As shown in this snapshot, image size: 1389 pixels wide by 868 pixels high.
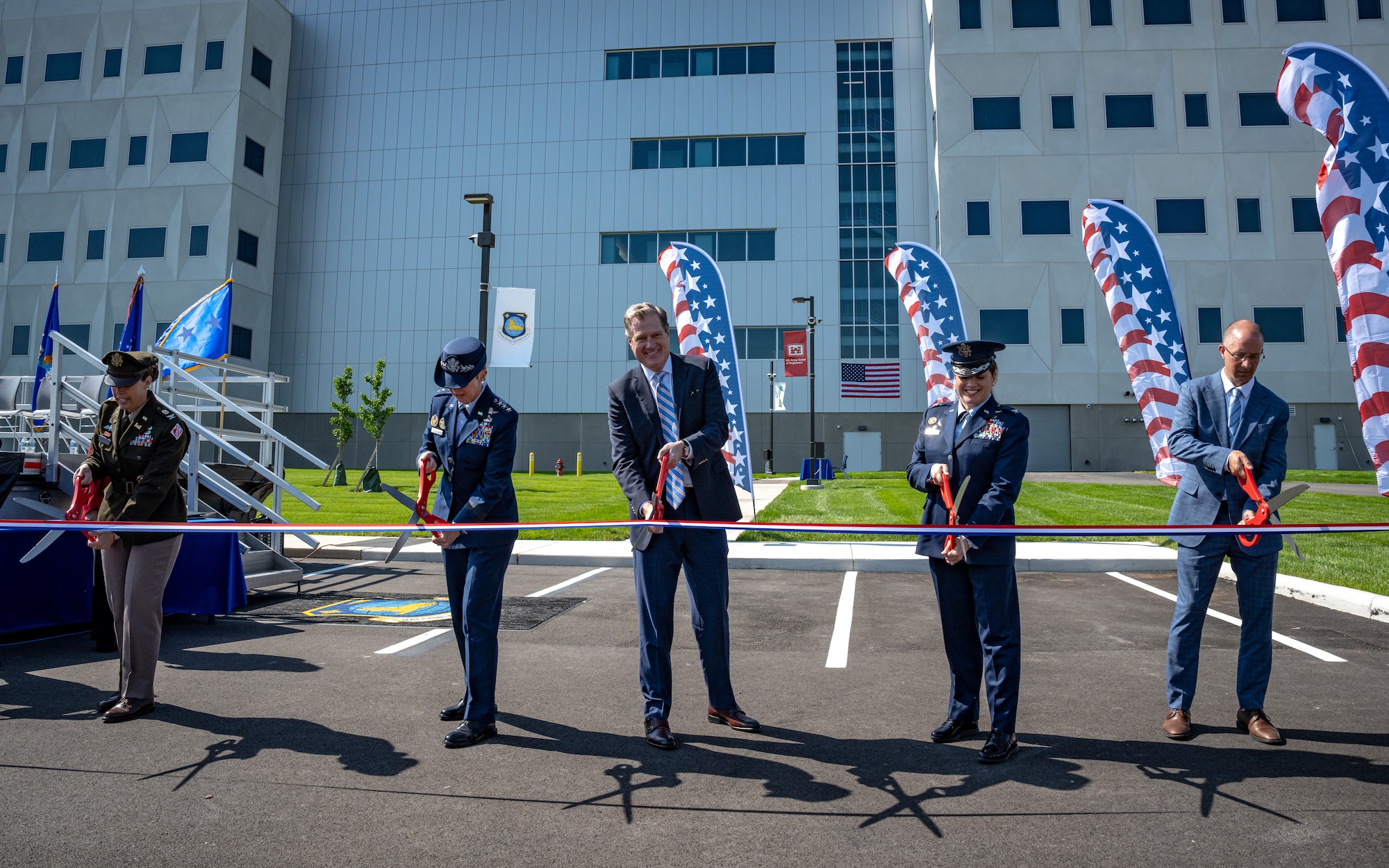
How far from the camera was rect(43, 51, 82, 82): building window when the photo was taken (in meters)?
40.1

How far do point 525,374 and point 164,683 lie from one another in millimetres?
35803

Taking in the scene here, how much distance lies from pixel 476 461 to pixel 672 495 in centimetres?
109

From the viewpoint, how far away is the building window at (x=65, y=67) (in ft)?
132

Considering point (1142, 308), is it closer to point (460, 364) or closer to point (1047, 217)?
point (460, 364)

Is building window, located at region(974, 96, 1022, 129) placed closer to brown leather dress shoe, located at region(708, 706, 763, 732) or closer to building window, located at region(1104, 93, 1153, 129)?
building window, located at region(1104, 93, 1153, 129)

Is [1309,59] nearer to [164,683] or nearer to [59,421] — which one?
[164,683]

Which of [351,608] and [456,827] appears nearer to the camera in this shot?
[456,827]

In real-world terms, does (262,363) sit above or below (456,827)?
above

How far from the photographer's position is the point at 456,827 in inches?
123

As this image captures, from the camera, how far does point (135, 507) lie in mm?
4582

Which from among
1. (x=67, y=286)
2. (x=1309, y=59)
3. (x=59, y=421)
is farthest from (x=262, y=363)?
(x=1309, y=59)

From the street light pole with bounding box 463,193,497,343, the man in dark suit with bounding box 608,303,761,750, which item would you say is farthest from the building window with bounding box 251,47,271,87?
the man in dark suit with bounding box 608,303,761,750

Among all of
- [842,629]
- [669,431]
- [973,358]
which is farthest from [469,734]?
[842,629]

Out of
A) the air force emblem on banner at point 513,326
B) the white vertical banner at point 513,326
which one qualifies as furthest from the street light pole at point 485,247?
the air force emblem on banner at point 513,326
